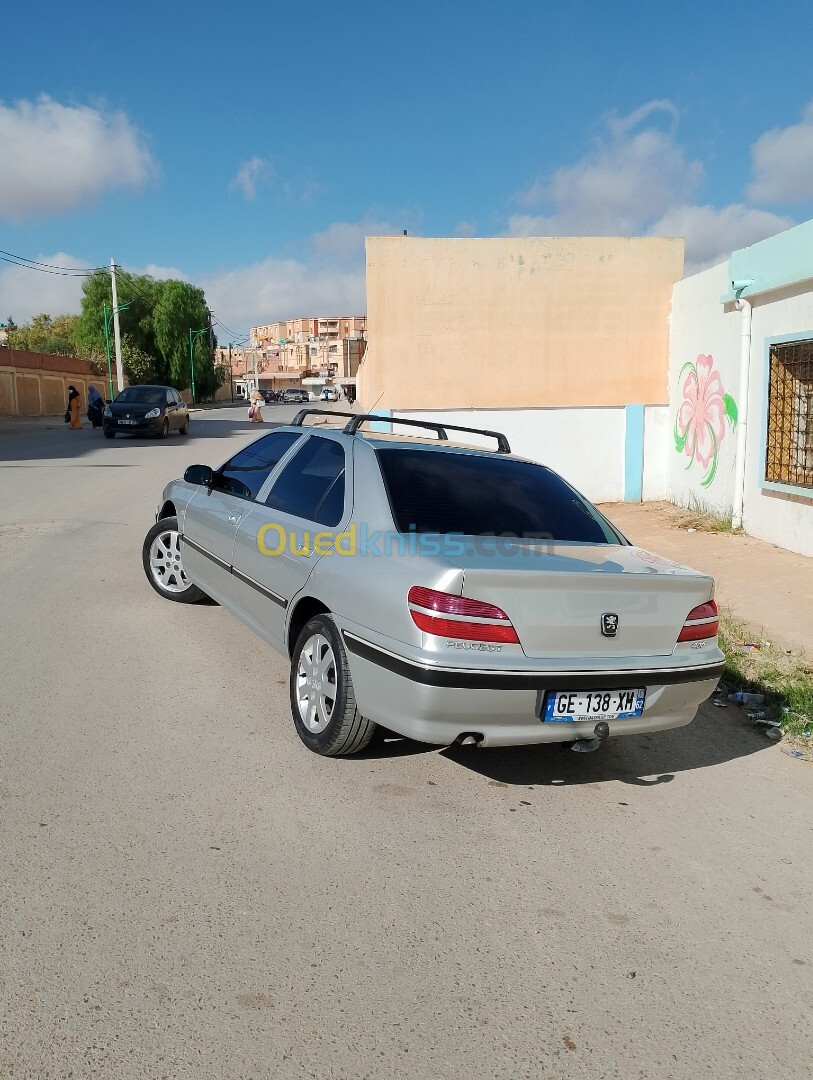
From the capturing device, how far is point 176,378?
2473 inches

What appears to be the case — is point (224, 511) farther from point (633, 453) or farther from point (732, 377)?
point (633, 453)

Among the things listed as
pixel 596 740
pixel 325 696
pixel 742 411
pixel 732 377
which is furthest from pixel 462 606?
pixel 732 377

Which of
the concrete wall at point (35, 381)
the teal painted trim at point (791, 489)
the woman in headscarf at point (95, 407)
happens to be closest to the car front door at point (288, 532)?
the teal painted trim at point (791, 489)

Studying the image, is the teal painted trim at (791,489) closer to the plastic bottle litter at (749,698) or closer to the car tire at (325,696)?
the plastic bottle litter at (749,698)

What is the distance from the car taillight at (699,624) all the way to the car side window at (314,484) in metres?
1.66

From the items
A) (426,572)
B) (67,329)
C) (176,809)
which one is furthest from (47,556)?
(67,329)

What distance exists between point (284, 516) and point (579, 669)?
6.42 ft

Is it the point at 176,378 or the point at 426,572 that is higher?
the point at 176,378

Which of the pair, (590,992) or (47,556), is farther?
(47,556)

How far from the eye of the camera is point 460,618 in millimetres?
3338

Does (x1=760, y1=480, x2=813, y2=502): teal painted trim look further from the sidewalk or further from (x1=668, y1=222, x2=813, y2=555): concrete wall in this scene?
the sidewalk

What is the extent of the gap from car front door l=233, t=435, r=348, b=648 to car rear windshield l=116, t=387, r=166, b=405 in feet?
75.1

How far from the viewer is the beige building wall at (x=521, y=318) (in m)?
15.7

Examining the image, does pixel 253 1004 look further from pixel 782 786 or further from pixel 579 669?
Answer: pixel 782 786
